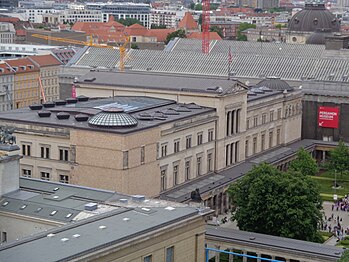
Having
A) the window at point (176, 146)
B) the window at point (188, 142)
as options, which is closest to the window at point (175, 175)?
the window at point (176, 146)

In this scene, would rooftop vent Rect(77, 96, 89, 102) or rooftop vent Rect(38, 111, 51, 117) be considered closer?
rooftop vent Rect(38, 111, 51, 117)

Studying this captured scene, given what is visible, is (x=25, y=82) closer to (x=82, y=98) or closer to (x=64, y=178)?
(x=82, y=98)

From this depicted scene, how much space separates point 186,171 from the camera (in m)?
101

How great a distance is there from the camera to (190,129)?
331 feet

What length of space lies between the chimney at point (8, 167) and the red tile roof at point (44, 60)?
346 ft

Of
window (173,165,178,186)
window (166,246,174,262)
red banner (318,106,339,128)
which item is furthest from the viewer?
red banner (318,106,339,128)

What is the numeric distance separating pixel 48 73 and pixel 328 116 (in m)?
61.0

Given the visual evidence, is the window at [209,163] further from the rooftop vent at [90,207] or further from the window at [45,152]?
the rooftop vent at [90,207]

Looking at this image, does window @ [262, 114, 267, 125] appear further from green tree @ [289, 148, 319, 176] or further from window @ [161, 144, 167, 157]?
window @ [161, 144, 167, 157]

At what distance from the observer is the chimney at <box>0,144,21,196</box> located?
6888 cm

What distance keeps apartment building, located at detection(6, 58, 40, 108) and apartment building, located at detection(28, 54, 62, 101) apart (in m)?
1.75

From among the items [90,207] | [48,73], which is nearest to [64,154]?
[90,207]

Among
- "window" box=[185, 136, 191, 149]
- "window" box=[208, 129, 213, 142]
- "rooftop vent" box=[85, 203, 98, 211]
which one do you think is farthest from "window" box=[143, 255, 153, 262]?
"window" box=[208, 129, 213, 142]

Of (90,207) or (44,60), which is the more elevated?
(44,60)
